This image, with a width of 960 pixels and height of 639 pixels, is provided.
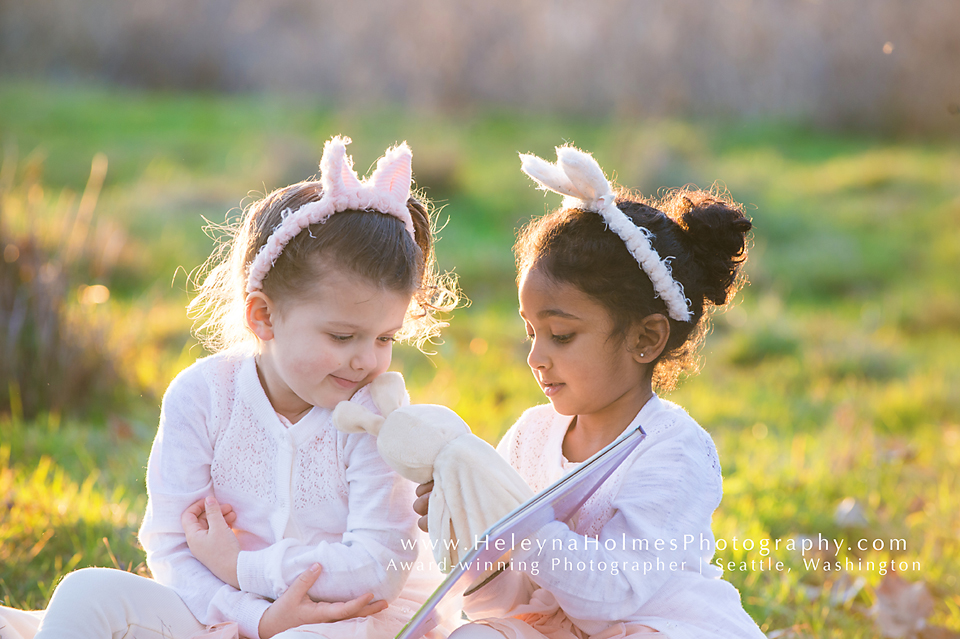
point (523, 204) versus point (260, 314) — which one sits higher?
point (260, 314)

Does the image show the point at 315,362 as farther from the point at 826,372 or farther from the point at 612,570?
the point at 826,372

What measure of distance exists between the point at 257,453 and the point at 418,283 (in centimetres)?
57

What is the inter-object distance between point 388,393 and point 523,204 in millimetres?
7480

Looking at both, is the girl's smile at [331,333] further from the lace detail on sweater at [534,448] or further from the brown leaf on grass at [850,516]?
the brown leaf on grass at [850,516]

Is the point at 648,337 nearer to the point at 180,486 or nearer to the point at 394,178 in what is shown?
the point at 394,178

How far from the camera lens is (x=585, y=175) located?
7.27 ft

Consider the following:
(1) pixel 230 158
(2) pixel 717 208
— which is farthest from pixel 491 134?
(2) pixel 717 208

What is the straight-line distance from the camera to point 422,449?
6.52 ft

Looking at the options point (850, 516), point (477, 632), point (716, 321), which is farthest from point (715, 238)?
point (716, 321)

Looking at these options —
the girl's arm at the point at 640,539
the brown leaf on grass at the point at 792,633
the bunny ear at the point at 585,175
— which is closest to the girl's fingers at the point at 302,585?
the girl's arm at the point at 640,539

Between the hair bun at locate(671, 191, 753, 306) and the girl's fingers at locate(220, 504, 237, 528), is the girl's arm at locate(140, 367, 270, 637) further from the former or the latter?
the hair bun at locate(671, 191, 753, 306)

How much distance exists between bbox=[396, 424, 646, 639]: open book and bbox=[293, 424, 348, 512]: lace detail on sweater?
1.33 ft

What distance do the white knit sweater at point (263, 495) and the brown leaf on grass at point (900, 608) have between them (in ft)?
5.44

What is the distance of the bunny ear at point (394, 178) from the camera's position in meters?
2.21
